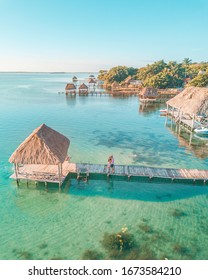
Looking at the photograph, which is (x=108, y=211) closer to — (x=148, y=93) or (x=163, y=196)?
(x=163, y=196)

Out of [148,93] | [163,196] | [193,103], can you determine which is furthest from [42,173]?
[148,93]

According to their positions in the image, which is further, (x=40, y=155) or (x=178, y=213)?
(x=40, y=155)

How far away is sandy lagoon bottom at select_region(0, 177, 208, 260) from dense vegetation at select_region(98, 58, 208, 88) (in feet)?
153

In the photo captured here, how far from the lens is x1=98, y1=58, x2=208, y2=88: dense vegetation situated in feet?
208

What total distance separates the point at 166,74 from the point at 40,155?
5911 cm

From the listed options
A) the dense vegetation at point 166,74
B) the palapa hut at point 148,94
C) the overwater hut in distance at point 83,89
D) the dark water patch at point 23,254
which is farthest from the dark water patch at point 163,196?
the overwater hut in distance at point 83,89

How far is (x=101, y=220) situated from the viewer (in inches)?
467

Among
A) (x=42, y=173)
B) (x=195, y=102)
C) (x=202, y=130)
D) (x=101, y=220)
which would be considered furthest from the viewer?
(x=202, y=130)

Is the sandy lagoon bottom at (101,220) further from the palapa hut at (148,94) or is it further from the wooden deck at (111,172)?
the palapa hut at (148,94)

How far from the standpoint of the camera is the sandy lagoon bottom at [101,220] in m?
9.88

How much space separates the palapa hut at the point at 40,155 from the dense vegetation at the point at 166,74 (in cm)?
4780

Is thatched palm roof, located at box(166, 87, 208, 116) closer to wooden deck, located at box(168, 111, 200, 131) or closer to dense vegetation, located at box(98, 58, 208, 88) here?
wooden deck, located at box(168, 111, 200, 131)

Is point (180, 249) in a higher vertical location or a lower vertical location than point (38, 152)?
A: lower

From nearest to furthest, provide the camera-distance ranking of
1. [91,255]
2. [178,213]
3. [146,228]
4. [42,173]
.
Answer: [91,255], [146,228], [178,213], [42,173]
